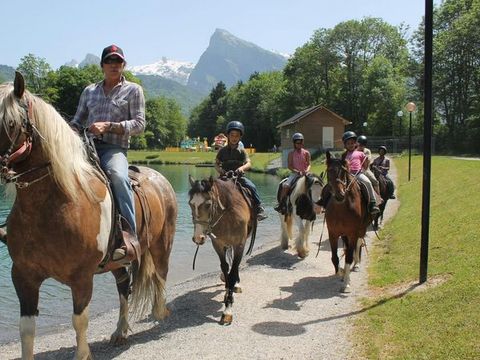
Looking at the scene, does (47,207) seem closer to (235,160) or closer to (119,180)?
(119,180)

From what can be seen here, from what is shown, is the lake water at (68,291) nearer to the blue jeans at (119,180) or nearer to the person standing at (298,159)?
the person standing at (298,159)

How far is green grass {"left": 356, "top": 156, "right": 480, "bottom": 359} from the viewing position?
6078mm

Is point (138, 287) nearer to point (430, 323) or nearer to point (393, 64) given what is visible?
point (430, 323)

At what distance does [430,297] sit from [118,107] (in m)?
5.50

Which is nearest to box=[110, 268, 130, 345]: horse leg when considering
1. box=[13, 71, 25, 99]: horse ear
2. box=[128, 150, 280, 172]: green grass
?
box=[13, 71, 25, 99]: horse ear

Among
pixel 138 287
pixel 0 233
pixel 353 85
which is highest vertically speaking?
pixel 353 85

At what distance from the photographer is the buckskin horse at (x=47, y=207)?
4371 millimetres

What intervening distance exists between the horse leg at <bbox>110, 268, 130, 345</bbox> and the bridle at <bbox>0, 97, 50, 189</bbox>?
2.55 meters

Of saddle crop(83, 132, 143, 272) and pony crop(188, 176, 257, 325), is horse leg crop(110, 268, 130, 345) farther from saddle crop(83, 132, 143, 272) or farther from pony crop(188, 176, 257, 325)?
pony crop(188, 176, 257, 325)

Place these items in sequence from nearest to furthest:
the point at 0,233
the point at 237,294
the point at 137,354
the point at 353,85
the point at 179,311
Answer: the point at 0,233
the point at 137,354
the point at 179,311
the point at 237,294
the point at 353,85

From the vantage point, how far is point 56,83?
268ft

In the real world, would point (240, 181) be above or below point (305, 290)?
above

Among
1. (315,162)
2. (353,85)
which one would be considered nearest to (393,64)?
(353,85)

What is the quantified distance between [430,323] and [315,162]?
52.0m
